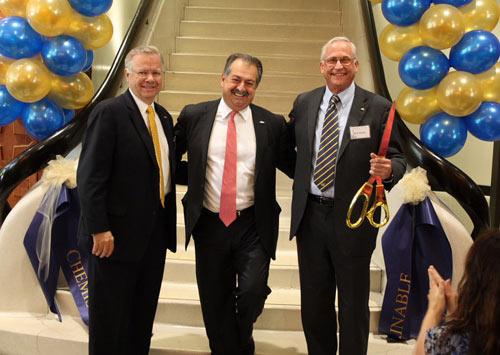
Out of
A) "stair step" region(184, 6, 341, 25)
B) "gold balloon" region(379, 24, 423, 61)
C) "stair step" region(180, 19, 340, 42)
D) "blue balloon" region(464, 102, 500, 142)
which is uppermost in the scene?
"stair step" region(184, 6, 341, 25)

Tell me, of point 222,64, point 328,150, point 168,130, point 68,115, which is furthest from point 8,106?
point 222,64

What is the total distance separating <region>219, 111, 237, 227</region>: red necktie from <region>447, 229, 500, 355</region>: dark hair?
1.23 metres

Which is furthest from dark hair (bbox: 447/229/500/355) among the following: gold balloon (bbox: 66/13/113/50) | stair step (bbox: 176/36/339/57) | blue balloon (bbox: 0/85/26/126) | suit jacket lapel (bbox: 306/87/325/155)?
stair step (bbox: 176/36/339/57)

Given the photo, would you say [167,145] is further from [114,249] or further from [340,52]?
[340,52]

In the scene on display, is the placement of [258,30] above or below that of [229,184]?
above

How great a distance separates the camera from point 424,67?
3.22m

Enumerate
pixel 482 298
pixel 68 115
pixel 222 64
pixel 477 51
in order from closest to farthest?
1. pixel 482 298
2. pixel 477 51
3. pixel 68 115
4. pixel 222 64

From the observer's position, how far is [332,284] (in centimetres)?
252

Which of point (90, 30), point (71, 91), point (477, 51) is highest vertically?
point (90, 30)

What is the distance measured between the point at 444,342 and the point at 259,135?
132 cm

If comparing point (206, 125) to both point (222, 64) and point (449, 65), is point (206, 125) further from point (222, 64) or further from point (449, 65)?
point (222, 64)

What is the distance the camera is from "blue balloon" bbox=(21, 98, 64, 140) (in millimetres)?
3400

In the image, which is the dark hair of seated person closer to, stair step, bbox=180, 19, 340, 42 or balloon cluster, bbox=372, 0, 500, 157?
balloon cluster, bbox=372, 0, 500, 157

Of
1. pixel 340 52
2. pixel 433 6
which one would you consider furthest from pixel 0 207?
pixel 433 6
